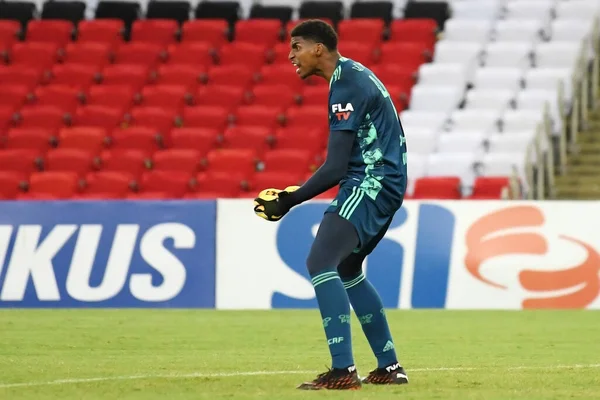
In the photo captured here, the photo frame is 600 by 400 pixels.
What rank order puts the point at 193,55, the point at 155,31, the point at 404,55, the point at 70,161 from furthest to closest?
the point at 155,31, the point at 193,55, the point at 404,55, the point at 70,161

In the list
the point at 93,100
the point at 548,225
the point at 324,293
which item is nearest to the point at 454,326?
the point at 548,225

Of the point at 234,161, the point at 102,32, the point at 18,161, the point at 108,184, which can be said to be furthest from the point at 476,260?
the point at 102,32

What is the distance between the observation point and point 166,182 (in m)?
18.0

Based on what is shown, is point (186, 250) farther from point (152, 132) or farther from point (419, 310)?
point (152, 132)

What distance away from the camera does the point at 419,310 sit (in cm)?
1418

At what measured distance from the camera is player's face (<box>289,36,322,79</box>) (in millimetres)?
7129

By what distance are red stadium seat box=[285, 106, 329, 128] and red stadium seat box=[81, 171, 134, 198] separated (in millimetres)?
2734

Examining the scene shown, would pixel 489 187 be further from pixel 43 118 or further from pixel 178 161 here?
pixel 43 118

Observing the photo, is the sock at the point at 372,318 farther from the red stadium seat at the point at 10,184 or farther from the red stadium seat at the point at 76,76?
the red stadium seat at the point at 76,76

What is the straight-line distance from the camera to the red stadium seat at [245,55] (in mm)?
21516

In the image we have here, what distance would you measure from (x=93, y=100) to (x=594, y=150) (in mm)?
7689

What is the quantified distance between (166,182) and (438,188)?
3.80m

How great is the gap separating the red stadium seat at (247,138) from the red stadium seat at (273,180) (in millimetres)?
1428

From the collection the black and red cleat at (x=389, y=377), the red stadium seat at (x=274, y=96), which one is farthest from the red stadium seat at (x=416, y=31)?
the black and red cleat at (x=389, y=377)
